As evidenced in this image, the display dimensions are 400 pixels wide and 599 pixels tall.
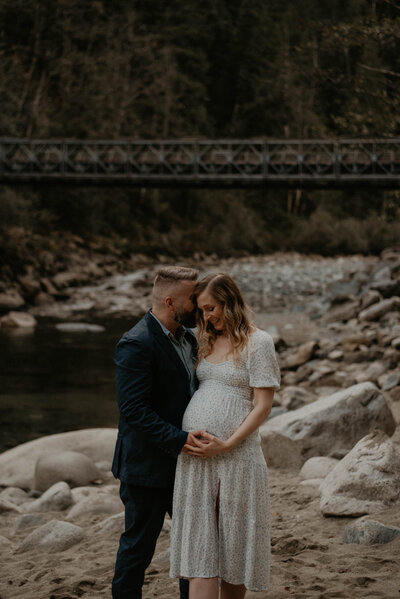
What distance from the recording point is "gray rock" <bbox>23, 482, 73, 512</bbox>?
5844mm

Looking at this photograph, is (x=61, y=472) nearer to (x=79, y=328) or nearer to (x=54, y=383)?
(x=54, y=383)

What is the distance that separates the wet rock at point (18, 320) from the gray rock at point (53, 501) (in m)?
13.5

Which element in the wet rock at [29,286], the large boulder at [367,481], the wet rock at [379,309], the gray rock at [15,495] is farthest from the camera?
the wet rock at [29,286]

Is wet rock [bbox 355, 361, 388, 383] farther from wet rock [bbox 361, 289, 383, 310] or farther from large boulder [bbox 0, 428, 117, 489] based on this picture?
wet rock [bbox 361, 289, 383, 310]

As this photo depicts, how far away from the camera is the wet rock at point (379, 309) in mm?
15008

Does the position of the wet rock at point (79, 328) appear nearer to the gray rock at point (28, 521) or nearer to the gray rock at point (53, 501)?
the gray rock at point (53, 501)

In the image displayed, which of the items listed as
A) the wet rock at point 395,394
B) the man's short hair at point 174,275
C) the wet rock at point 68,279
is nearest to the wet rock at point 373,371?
the wet rock at point 395,394

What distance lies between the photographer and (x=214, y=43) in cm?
→ 5644

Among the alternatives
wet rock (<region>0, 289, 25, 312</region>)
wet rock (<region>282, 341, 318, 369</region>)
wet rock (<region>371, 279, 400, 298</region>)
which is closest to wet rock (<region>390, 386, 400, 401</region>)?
wet rock (<region>282, 341, 318, 369</region>)

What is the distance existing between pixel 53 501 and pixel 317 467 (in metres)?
2.06

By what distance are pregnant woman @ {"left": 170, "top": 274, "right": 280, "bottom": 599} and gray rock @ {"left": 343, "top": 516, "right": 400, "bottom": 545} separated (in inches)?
52.4

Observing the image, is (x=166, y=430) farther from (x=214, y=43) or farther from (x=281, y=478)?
(x=214, y=43)

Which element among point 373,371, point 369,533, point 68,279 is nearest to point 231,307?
point 369,533

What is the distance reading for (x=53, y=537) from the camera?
4.82 metres
